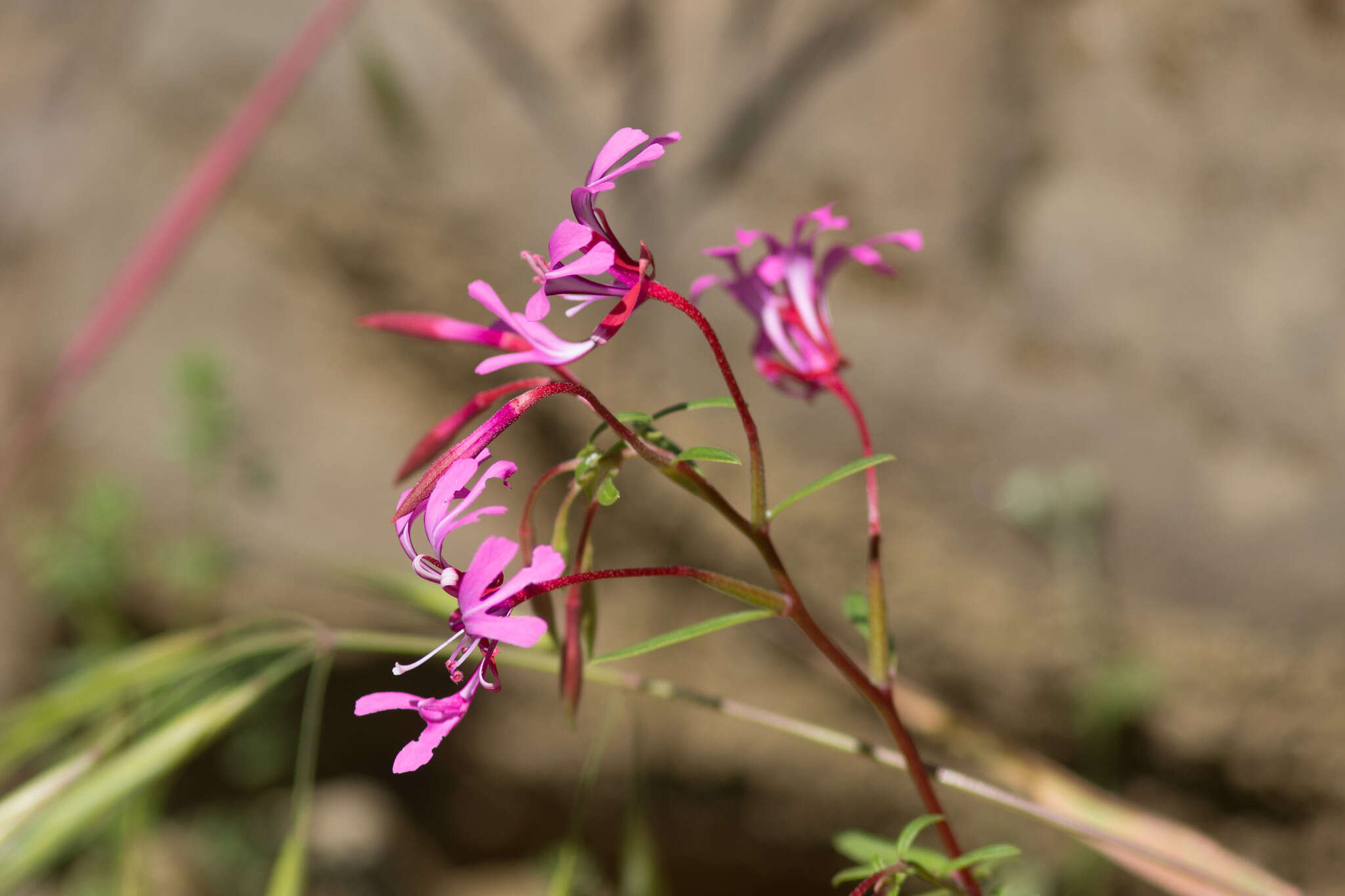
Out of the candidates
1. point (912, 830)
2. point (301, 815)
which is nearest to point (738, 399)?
point (912, 830)

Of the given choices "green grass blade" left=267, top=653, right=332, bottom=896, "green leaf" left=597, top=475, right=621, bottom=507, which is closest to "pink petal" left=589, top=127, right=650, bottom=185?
"green leaf" left=597, top=475, right=621, bottom=507

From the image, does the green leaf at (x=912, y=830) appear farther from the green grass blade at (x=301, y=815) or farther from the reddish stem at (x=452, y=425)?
the green grass blade at (x=301, y=815)

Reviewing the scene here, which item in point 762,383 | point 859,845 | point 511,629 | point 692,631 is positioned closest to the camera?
point 511,629

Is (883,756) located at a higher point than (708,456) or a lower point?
lower

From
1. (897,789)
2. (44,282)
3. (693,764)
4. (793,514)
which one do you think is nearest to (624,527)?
(793,514)

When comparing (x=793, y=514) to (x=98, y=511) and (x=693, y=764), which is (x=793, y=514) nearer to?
(x=693, y=764)

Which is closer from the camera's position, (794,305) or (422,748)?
(422,748)

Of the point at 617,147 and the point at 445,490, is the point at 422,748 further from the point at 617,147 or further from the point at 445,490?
the point at 617,147

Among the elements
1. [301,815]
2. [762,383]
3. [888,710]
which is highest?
[762,383]
